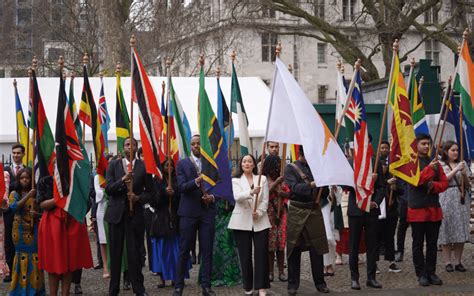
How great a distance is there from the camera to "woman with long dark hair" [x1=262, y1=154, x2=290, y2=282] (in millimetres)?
10320

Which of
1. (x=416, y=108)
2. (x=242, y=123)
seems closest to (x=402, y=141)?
(x=416, y=108)

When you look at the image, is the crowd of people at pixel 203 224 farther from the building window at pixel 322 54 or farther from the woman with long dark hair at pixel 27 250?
the building window at pixel 322 54

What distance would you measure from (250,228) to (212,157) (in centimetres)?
98

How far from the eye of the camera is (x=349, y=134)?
11.0 metres

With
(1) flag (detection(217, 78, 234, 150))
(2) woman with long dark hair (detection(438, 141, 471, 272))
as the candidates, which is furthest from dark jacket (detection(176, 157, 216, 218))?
(2) woman with long dark hair (detection(438, 141, 471, 272))

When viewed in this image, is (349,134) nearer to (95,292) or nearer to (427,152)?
(427,152)

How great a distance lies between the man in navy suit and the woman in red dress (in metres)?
1.11

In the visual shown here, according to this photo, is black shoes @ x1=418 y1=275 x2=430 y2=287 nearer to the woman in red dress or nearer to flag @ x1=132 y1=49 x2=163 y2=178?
flag @ x1=132 y1=49 x2=163 y2=178

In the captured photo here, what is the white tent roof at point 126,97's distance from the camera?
19.2 meters

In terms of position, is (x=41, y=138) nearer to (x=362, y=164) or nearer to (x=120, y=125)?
(x=120, y=125)

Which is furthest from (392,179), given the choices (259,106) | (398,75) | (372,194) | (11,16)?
(11,16)

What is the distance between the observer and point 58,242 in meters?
9.13

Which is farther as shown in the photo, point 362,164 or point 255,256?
point 362,164

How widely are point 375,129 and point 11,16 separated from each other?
1031 inches
